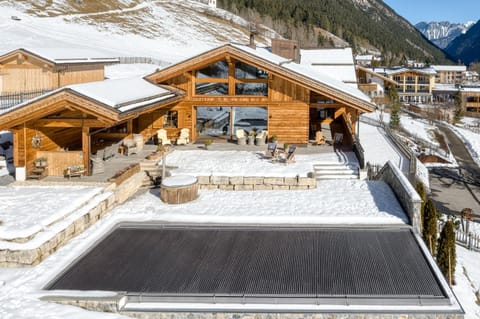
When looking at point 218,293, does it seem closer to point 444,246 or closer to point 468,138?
point 444,246

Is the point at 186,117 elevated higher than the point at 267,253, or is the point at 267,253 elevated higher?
the point at 186,117

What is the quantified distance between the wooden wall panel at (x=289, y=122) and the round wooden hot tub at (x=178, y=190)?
6740mm

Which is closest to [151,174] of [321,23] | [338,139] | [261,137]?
[261,137]

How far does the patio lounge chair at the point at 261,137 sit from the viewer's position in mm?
18922

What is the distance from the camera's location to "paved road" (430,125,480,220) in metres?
24.1

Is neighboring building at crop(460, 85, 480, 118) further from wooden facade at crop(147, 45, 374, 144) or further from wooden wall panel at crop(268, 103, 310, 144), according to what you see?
wooden wall panel at crop(268, 103, 310, 144)

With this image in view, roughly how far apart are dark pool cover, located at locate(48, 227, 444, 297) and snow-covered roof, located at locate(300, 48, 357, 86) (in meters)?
19.5

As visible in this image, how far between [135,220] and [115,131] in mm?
7701

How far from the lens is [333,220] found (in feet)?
37.8

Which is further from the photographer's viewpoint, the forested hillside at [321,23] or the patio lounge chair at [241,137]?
the forested hillside at [321,23]

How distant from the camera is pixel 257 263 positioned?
9.19 metres

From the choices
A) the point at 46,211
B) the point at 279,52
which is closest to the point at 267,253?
the point at 46,211

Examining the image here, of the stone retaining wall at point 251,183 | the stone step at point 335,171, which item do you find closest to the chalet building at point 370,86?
the stone step at point 335,171

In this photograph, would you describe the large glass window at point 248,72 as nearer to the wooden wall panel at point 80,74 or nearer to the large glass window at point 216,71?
the large glass window at point 216,71
